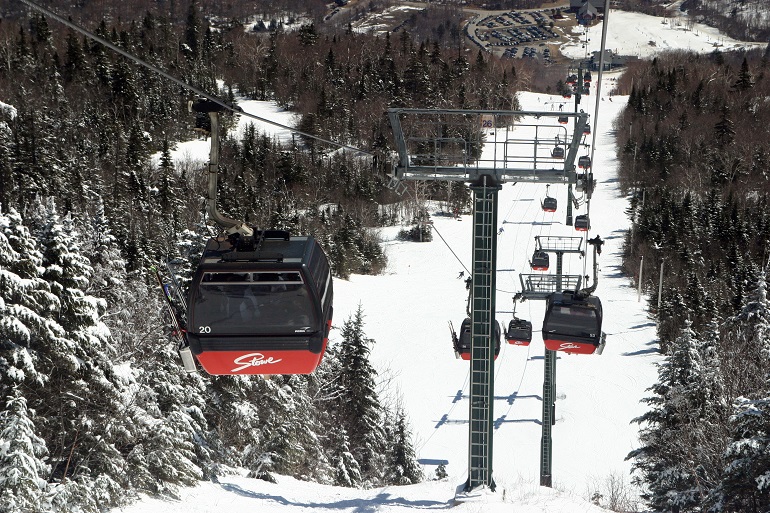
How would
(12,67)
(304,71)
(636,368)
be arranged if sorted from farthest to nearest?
1. (304,71)
2. (12,67)
3. (636,368)

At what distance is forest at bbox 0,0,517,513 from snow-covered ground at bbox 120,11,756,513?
1.92m

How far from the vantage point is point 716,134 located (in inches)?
3752

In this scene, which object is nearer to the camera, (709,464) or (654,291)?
(709,464)

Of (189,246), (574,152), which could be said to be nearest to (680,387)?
(574,152)

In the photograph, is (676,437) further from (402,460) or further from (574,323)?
(402,460)

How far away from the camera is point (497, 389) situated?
39.2m

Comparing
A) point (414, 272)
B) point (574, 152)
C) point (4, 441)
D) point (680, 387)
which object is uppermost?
point (574, 152)

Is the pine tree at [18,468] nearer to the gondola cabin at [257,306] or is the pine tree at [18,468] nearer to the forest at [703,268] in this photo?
the gondola cabin at [257,306]

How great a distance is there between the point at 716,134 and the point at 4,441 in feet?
314

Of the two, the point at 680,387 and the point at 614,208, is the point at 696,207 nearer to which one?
the point at 614,208

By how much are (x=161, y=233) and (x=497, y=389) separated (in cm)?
3827

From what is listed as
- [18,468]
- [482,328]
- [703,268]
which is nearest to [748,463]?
[482,328]

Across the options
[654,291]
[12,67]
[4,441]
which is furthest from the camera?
[12,67]

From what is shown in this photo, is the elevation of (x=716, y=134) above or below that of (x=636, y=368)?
above
